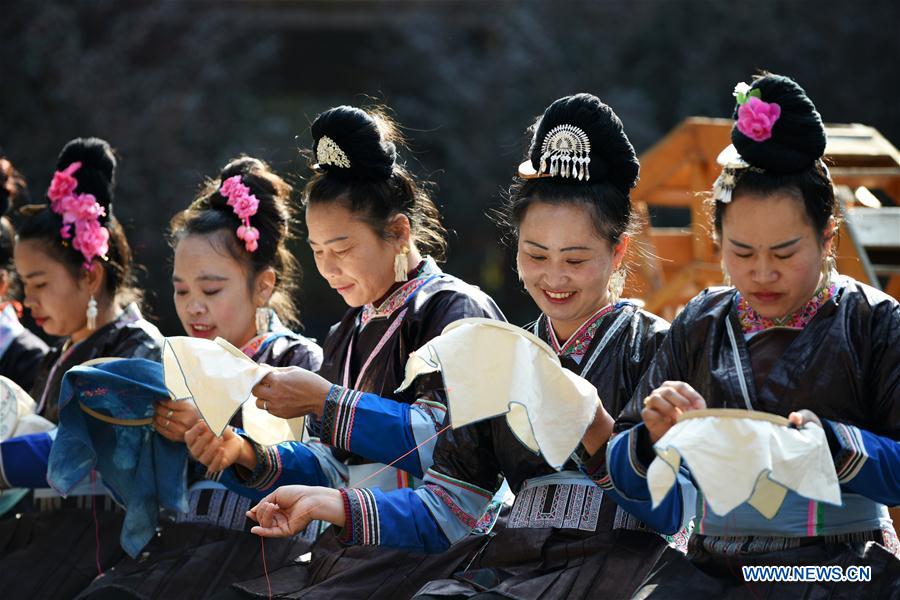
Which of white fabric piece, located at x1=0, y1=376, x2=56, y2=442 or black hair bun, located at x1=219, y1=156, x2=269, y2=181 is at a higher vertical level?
black hair bun, located at x1=219, y1=156, x2=269, y2=181

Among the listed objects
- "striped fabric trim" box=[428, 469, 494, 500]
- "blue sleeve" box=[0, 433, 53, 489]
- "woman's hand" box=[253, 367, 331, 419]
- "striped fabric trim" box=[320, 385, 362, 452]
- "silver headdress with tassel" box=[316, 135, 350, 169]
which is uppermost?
"silver headdress with tassel" box=[316, 135, 350, 169]

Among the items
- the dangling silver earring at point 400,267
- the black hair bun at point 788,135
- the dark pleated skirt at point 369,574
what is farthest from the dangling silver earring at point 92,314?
the black hair bun at point 788,135

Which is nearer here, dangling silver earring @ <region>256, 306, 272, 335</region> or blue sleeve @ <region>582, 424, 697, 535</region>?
blue sleeve @ <region>582, 424, 697, 535</region>

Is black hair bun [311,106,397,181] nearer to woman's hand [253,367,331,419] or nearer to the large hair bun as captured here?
woman's hand [253,367,331,419]

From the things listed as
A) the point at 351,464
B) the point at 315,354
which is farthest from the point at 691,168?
the point at 351,464

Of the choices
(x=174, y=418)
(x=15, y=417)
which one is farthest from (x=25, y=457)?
(x=174, y=418)

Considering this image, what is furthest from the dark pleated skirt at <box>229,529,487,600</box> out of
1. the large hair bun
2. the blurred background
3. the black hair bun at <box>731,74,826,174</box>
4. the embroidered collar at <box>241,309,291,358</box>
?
the blurred background

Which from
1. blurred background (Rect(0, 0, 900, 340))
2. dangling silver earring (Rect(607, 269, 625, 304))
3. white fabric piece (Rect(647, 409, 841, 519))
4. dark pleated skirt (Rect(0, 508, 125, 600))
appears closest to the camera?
white fabric piece (Rect(647, 409, 841, 519))

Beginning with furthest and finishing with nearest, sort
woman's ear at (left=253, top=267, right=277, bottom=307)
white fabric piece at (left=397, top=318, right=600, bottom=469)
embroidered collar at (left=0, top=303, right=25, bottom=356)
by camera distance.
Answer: embroidered collar at (left=0, top=303, right=25, bottom=356) < woman's ear at (left=253, top=267, right=277, bottom=307) < white fabric piece at (left=397, top=318, right=600, bottom=469)

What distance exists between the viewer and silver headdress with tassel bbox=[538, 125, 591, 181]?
267 centimetres

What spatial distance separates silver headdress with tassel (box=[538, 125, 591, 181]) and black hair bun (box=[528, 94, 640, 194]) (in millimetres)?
13

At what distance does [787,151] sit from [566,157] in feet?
1.79

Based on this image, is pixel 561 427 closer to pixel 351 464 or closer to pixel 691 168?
pixel 351 464

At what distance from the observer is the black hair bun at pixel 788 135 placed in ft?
7.61
